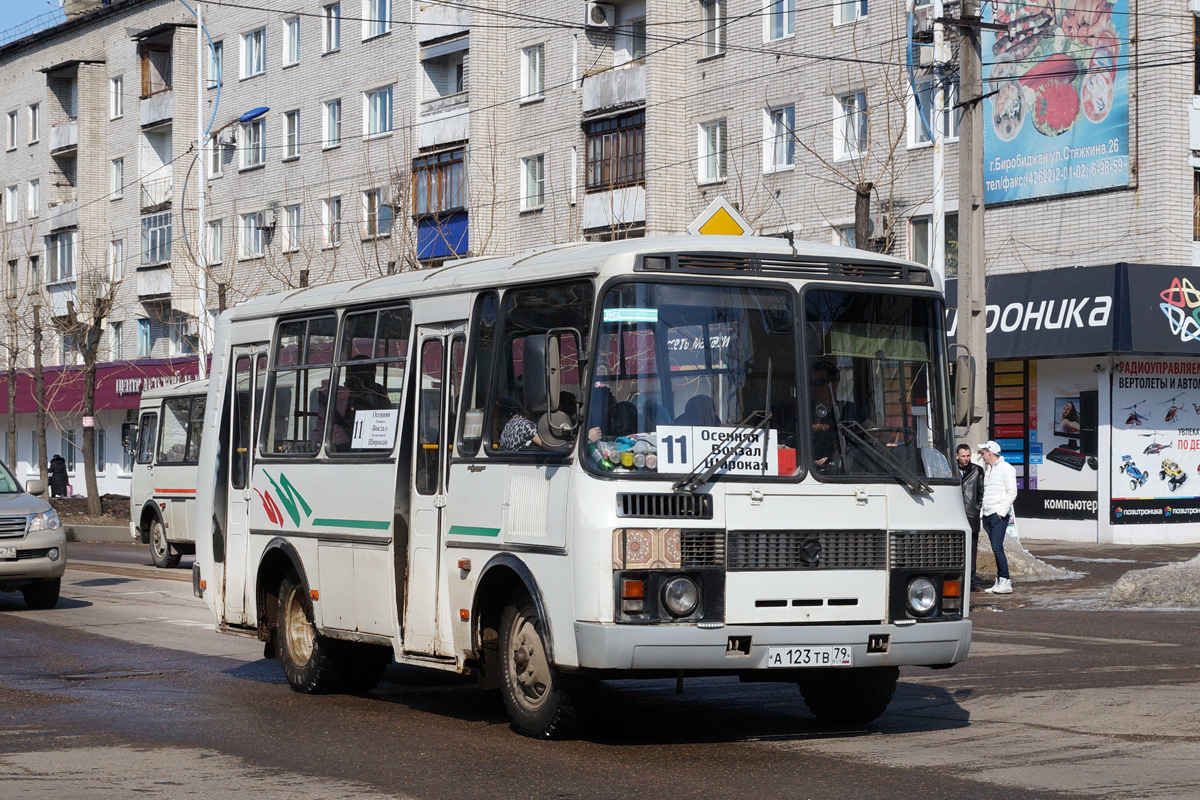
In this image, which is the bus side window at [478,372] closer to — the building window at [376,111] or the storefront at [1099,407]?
the storefront at [1099,407]

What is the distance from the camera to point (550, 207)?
136 ft

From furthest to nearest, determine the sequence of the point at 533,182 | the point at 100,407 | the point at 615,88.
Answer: the point at 100,407 < the point at 533,182 < the point at 615,88

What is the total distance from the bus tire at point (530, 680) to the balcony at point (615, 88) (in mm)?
30149

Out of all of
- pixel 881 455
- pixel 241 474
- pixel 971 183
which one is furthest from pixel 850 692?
pixel 971 183

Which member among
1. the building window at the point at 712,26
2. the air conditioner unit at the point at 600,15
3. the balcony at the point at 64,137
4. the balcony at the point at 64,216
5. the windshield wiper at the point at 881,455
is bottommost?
the windshield wiper at the point at 881,455

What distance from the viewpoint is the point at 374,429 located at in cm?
1098

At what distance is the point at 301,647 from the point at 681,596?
4007mm

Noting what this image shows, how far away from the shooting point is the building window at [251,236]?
52.8 meters

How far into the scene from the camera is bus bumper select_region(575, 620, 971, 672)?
8.66 m

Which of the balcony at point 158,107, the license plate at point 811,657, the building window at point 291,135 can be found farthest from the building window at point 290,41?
the license plate at point 811,657

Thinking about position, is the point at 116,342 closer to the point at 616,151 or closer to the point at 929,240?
the point at 616,151

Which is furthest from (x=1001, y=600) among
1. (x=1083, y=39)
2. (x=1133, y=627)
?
(x=1083, y=39)

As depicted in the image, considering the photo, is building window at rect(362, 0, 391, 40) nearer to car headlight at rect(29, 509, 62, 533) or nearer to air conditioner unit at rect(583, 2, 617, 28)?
air conditioner unit at rect(583, 2, 617, 28)

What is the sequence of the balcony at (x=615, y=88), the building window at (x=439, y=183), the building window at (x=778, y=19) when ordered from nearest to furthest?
the building window at (x=778, y=19) < the balcony at (x=615, y=88) < the building window at (x=439, y=183)
